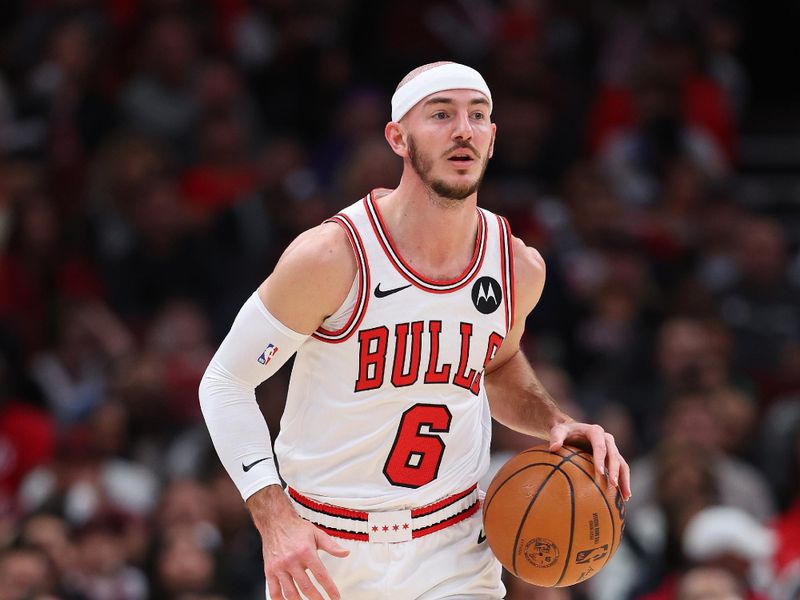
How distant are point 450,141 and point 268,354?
3.27 feet

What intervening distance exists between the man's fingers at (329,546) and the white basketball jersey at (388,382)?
0.38 metres

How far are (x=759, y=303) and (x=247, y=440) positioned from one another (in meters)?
6.81

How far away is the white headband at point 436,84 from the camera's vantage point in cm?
507

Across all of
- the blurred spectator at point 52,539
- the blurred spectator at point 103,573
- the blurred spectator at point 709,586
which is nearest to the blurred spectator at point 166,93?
the blurred spectator at point 52,539

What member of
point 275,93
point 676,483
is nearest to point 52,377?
point 275,93

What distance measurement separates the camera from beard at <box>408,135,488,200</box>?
5008 mm

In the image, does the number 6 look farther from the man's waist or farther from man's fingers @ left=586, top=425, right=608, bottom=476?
man's fingers @ left=586, top=425, right=608, bottom=476

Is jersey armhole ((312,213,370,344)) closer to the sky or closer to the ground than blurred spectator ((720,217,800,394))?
closer to the ground

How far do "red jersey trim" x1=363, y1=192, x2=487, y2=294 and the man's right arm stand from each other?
0.48 feet

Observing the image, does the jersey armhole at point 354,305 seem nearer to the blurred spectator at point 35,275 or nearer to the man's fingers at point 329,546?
the man's fingers at point 329,546

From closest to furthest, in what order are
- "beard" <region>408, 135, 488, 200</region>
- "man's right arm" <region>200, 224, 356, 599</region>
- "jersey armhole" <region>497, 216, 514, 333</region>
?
1. "man's right arm" <region>200, 224, 356, 599</region>
2. "beard" <region>408, 135, 488, 200</region>
3. "jersey armhole" <region>497, 216, 514, 333</region>

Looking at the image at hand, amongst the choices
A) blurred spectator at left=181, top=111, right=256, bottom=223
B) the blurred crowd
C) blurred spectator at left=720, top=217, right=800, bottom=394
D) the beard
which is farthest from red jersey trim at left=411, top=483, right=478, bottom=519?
blurred spectator at left=181, top=111, right=256, bottom=223

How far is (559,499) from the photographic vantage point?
5.04m

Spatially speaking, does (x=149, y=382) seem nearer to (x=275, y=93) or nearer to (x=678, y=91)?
(x=275, y=93)
